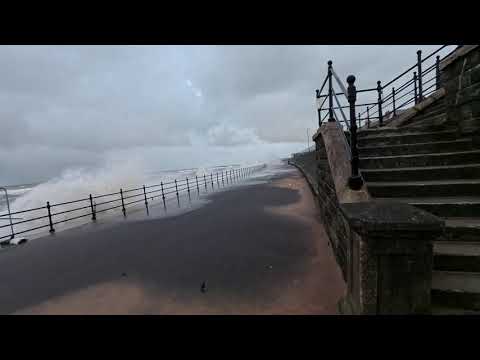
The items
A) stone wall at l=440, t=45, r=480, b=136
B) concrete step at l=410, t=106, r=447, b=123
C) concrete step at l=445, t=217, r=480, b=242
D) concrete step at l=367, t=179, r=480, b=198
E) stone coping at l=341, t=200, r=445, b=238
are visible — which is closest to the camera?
stone coping at l=341, t=200, r=445, b=238

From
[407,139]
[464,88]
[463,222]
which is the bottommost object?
[463,222]

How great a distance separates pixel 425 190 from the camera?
329 cm

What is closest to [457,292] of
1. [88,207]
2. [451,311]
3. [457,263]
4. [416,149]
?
[451,311]

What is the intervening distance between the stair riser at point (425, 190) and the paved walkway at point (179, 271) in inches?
68.0

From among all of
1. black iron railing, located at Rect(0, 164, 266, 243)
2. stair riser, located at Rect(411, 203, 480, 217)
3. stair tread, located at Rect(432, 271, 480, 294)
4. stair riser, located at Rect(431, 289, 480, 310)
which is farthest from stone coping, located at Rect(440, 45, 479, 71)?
black iron railing, located at Rect(0, 164, 266, 243)

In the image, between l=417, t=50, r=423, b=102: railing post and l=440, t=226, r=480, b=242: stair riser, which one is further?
l=417, t=50, r=423, b=102: railing post

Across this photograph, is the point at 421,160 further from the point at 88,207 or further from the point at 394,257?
the point at 88,207

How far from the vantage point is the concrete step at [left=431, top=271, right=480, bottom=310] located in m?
2.02

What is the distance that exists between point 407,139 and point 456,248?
2.77m

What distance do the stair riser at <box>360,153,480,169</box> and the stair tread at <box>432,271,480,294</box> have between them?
2.19 meters

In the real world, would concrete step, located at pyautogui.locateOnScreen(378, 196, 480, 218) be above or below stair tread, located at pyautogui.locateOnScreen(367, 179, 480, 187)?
below

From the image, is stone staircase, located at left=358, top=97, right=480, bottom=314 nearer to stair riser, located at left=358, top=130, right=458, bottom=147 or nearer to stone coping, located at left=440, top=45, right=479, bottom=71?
stair riser, located at left=358, top=130, right=458, bottom=147
